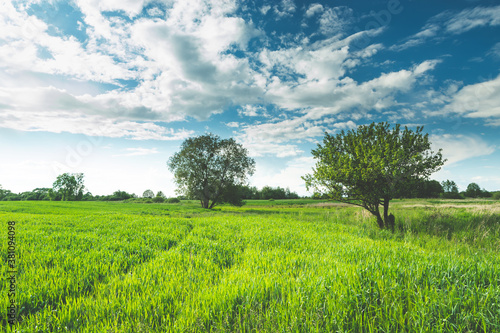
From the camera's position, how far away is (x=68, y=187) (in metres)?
105

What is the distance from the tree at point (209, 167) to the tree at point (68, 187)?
93.3m

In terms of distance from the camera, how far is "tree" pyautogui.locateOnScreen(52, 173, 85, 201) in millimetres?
103250

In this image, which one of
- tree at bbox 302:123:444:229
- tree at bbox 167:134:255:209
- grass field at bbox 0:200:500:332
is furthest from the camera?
tree at bbox 167:134:255:209

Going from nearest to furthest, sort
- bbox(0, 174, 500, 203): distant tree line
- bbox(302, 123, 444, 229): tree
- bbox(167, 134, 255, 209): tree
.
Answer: bbox(302, 123, 444, 229): tree < bbox(167, 134, 255, 209): tree < bbox(0, 174, 500, 203): distant tree line

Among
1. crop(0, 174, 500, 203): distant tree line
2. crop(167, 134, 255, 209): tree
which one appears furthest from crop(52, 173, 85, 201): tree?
crop(167, 134, 255, 209): tree

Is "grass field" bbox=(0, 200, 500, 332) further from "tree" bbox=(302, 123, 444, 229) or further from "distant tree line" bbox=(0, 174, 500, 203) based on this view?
"distant tree line" bbox=(0, 174, 500, 203)

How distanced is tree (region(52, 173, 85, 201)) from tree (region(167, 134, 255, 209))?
3675 inches

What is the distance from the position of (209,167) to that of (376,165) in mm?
35243

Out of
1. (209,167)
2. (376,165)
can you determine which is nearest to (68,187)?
(209,167)

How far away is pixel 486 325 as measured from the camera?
9.27ft

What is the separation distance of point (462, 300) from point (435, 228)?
13.6 meters

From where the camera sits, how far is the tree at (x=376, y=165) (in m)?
14.0

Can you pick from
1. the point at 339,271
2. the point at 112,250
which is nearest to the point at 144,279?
the point at 112,250

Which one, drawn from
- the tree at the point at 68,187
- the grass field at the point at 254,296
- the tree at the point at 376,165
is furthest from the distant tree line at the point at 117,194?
the grass field at the point at 254,296
